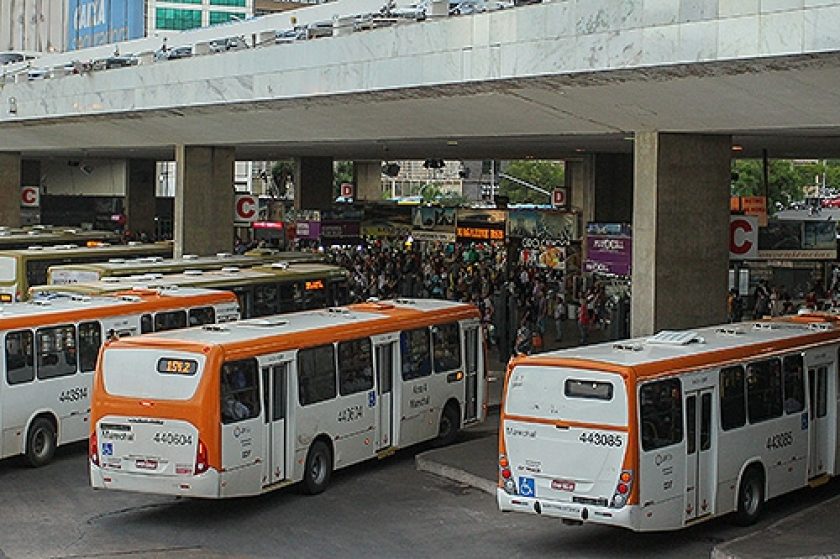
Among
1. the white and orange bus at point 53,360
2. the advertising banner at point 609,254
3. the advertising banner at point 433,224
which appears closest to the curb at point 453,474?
the white and orange bus at point 53,360

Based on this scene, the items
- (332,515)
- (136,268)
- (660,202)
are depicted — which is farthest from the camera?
(136,268)

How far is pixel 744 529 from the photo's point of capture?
16.7m

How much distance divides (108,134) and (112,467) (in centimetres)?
2503

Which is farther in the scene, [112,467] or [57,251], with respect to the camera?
[57,251]

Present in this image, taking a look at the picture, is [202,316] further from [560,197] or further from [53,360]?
[560,197]

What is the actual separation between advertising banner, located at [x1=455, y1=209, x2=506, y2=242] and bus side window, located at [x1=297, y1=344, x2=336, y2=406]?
24338mm

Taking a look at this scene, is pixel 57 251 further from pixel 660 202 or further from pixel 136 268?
pixel 660 202

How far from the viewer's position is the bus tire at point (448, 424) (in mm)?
21478

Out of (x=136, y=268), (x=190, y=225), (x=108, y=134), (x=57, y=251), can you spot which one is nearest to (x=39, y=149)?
(x=108, y=134)

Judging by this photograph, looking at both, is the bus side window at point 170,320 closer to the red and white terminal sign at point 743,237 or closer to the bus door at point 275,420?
the bus door at point 275,420

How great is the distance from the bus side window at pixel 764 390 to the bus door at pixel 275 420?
218 inches

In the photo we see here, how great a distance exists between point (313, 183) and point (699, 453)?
4388cm

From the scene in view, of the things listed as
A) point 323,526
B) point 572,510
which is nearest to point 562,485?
point 572,510

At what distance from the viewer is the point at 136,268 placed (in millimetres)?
30516
